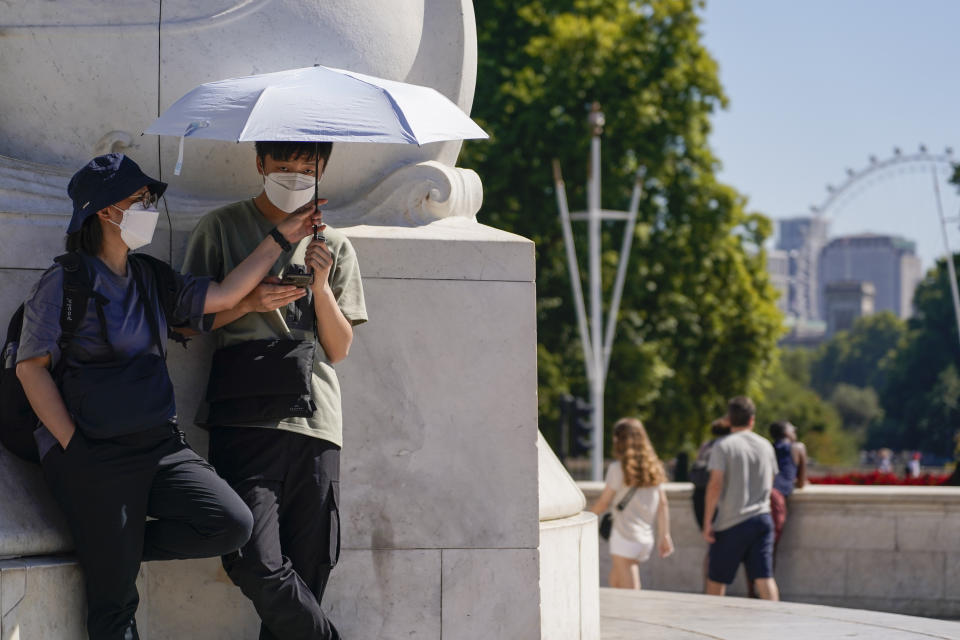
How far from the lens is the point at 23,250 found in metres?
5.27

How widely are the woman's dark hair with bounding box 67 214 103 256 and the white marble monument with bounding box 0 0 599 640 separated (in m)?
0.65

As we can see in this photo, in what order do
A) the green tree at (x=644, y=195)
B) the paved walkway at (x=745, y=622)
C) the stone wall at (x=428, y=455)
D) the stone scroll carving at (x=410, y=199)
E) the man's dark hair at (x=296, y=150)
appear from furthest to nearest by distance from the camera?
the green tree at (x=644, y=195) < the paved walkway at (x=745, y=622) < the stone scroll carving at (x=410, y=199) < the stone wall at (x=428, y=455) < the man's dark hair at (x=296, y=150)

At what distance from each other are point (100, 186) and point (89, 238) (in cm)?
17

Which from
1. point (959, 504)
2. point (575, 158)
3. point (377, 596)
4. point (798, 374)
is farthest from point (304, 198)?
point (798, 374)

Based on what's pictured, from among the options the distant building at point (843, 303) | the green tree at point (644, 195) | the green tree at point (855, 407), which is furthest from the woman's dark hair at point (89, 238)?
the distant building at point (843, 303)

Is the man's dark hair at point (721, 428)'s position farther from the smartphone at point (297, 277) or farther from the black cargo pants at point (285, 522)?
the smartphone at point (297, 277)

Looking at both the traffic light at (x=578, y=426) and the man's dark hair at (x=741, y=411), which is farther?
the traffic light at (x=578, y=426)

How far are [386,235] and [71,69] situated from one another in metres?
1.31

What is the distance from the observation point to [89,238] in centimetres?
471

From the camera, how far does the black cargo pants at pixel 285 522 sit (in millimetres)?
4832

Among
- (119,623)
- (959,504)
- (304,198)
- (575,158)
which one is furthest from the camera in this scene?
(575,158)

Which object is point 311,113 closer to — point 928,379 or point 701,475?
point 701,475

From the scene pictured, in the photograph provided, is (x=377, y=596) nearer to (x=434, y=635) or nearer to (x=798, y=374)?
(x=434, y=635)

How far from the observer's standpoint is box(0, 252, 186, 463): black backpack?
181 inches
